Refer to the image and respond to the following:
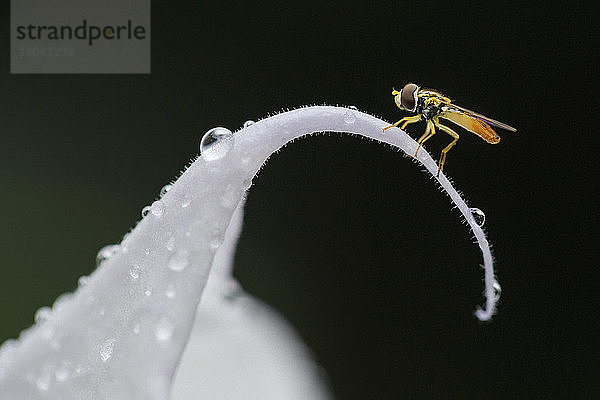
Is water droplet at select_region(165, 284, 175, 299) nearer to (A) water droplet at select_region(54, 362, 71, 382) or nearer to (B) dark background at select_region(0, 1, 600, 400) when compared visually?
(A) water droplet at select_region(54, 362, 71, 382)

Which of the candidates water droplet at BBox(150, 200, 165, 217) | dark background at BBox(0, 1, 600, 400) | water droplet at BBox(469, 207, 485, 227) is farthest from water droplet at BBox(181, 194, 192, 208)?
dark background at BBox(0, 1, 600, 400)

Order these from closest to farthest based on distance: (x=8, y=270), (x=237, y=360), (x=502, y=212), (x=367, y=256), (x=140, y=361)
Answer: (x=140, y=361)
(x=237, y=360)
(x=8, y=270)
(x=502, y=212)
(x=367, y=256)

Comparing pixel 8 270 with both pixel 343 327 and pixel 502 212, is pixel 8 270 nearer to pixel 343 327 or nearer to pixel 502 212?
pixel 343 327

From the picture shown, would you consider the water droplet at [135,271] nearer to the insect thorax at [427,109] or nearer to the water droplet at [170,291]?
→ the water droplet at [170,291]

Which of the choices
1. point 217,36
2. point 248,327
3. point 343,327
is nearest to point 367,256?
point 343,327

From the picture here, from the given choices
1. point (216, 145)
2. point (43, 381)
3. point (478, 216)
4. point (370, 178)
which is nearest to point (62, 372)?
point (43, 381)

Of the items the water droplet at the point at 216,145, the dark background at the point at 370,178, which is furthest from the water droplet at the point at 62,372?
the dark background at the point at 370,178

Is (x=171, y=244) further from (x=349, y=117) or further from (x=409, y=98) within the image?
(x=409, y=98)
